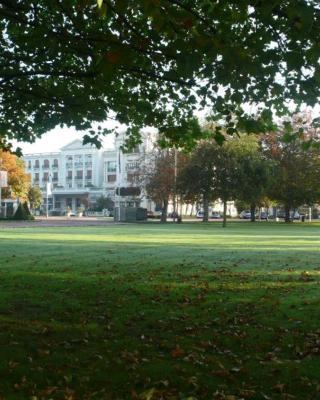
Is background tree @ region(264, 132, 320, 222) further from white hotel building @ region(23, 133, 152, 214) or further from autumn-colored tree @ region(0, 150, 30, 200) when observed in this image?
white hotel building @ region(23, 133, 152, 214)

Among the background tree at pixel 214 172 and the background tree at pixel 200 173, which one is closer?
the background tree at pixel 214 172

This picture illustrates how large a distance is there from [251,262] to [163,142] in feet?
14.5

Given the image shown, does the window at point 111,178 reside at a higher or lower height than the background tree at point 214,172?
higher

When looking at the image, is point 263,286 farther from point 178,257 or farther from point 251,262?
point 178,257

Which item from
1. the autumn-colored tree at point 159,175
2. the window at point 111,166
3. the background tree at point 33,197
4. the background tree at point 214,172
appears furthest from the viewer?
the window at point 111,166

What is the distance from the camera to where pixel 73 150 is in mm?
135125

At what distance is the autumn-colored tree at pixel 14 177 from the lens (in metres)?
70.1

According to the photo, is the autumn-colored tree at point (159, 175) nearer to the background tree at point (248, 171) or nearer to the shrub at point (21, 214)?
the background tree at point (248, 171)

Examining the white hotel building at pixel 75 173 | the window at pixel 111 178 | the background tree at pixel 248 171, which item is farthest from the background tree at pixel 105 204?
the background tree at pixel 248 171

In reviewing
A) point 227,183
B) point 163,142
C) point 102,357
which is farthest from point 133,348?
point 227,183

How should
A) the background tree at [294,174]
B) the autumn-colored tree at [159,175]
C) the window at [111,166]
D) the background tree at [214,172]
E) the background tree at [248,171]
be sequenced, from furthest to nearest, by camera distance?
1. the window at [111,166]
2. the autumn-colored tree at [159,175]
3. the background tree at [294,174]
4. the background tree at [214,172]
5. the background tree at [248,171]

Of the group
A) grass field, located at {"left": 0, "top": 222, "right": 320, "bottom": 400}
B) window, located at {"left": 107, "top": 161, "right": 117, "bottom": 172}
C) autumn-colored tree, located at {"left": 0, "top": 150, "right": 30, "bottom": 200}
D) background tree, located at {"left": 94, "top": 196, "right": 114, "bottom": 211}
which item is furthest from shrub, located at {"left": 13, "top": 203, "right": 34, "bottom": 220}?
window, located at {"left": 107, "top": 161, "right": 117, "bottom": 172}

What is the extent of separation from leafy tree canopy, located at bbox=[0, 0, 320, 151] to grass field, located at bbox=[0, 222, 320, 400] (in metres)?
2.90

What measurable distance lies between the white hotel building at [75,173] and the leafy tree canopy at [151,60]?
362 ft
